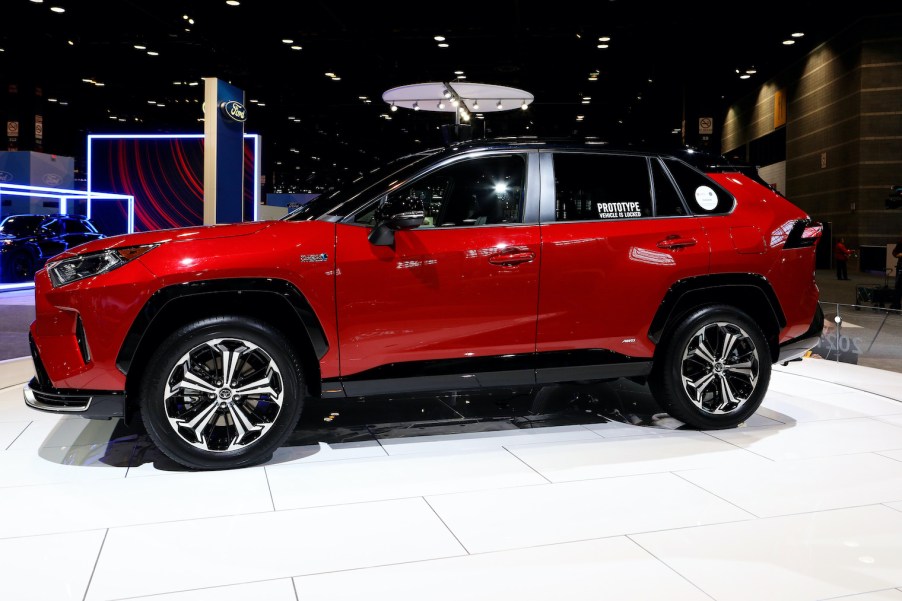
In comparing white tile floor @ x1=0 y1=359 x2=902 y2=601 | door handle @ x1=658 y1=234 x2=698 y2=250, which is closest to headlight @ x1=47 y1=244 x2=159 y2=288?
white tile floor @ x1=0 y1=359 x2=902 y2=601

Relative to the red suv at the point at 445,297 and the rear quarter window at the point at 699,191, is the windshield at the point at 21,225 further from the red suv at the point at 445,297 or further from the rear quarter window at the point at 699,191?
the rear quarter window at the point at 699,191

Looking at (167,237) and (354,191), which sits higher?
(354,191)

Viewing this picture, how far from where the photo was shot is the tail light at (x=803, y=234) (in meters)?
4.20

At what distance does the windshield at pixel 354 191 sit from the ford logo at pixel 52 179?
55.1ft

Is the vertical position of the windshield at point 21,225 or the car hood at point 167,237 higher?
the windshield at point 21,225

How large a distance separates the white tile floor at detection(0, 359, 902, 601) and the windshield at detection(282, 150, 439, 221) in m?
1.22

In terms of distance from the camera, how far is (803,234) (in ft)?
13.9

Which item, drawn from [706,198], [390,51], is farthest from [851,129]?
[706,198]

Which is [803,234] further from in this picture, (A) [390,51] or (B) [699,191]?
(A) [390,51]

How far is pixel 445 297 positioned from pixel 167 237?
131 centimetres

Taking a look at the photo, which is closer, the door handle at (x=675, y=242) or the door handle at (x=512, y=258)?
the door handle at (x=512, y=258)

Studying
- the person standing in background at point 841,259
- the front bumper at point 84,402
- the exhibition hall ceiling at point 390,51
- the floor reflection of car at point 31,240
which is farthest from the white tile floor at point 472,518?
the person standing in background at point 841,259

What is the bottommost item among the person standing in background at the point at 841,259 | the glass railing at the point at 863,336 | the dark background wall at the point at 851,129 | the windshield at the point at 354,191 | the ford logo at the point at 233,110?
the glass railing at the point at 863,336

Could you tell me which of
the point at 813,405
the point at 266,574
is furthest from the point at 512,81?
the point at 266,574
